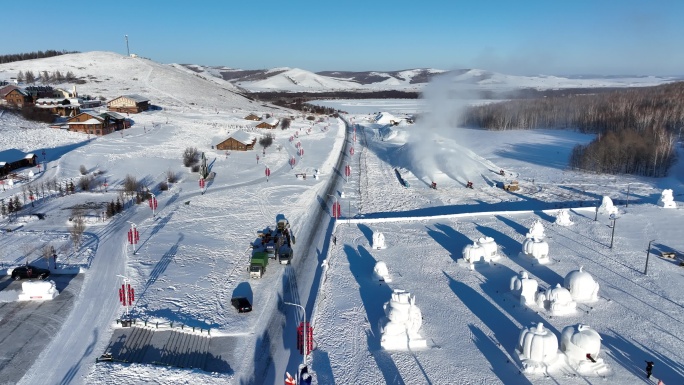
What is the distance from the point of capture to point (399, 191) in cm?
4366

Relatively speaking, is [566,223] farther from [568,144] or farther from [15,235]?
[568,144]

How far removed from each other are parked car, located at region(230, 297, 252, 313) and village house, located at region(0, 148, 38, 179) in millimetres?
31567

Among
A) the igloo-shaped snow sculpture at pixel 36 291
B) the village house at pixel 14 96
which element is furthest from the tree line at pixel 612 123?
the village house at pixel 14 96

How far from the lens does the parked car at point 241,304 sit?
20.4m

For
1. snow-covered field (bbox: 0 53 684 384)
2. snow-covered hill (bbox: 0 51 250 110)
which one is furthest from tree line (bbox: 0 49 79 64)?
snow-covered field (bbox: 0 53 684 384)

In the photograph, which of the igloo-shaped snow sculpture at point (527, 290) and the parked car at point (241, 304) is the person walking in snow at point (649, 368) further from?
the parked car at point (241, 304)

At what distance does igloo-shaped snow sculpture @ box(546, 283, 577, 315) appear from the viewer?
20391 millimetres

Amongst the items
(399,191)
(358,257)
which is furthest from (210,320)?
(399,191)

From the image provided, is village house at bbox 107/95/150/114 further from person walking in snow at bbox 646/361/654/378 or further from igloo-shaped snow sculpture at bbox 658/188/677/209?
person walking in snow at bbox 646/361/654/378

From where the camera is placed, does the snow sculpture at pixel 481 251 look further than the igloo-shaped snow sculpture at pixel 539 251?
No

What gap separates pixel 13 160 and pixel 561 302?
47023mm

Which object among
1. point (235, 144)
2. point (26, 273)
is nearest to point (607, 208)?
point (26, 273)

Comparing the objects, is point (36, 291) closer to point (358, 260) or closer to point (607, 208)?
point (358, 260)

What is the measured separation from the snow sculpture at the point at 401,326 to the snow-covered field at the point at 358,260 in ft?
1.45
